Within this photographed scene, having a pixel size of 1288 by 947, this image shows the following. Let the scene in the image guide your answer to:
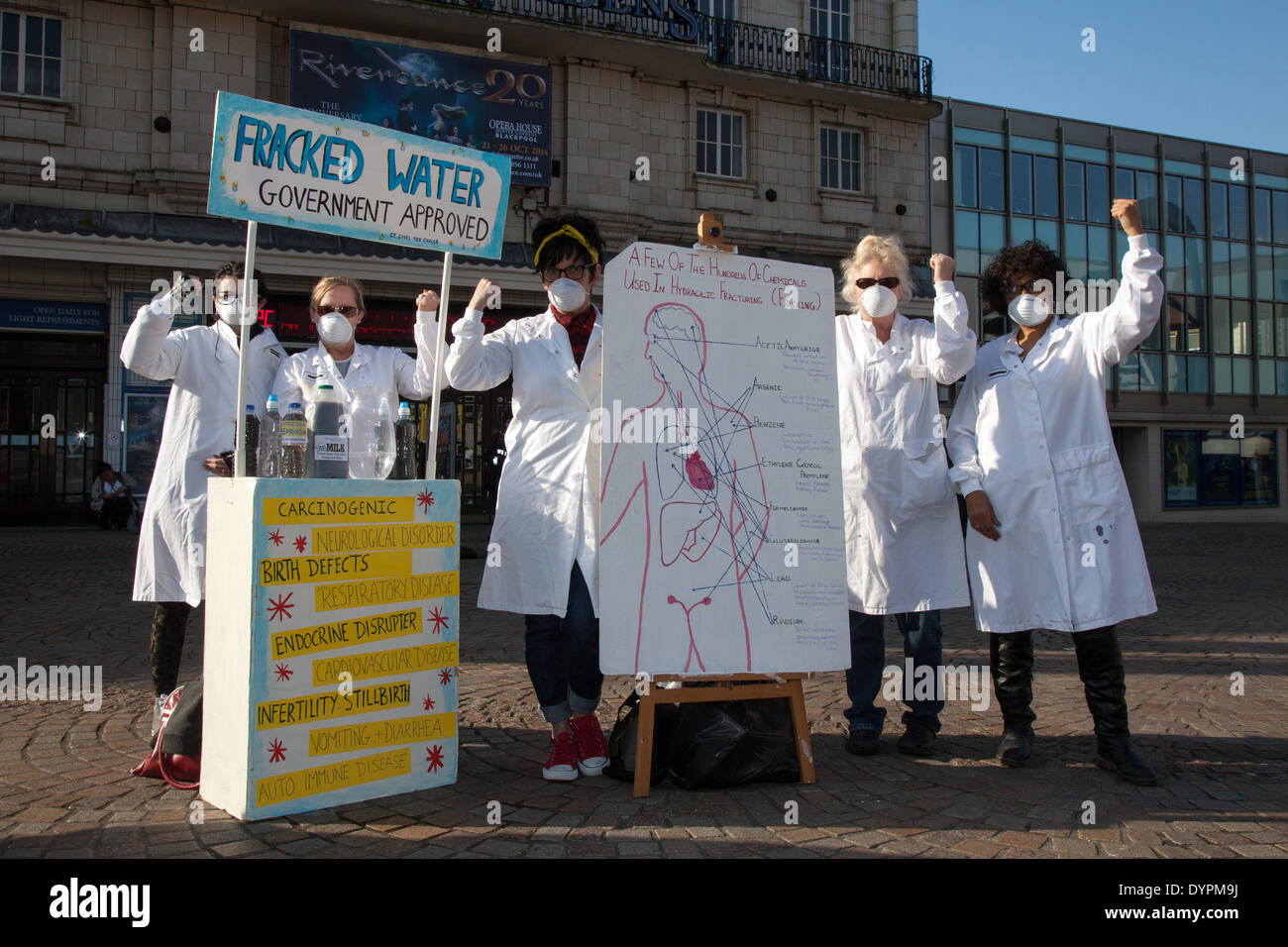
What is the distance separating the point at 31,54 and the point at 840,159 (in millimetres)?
14795

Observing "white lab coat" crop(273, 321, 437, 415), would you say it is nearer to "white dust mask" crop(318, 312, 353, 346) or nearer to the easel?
"white dust mask" crop(318, 312, 353, 346)

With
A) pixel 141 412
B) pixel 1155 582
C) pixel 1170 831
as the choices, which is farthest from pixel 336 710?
pixel 141 412

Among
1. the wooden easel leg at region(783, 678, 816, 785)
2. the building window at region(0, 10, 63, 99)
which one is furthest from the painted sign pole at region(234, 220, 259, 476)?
the building window at region(0, 10, 63, 99)

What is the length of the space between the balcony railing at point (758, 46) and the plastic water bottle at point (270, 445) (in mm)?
14668

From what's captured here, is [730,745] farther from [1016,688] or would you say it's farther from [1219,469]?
[1219,469]

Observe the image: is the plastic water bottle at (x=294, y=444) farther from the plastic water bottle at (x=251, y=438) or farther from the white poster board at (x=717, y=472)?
the white poster board at (x=717, y=472)

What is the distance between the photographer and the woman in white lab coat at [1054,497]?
370 centimetres

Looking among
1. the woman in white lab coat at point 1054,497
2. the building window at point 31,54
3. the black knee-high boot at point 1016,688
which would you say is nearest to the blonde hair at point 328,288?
the woman in white lab coat at point 1054,497

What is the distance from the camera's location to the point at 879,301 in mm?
3930

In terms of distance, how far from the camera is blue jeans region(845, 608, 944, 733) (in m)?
4.02

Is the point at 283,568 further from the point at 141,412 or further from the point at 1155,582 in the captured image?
the point at 141,412

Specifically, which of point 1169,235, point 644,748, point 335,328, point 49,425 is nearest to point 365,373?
point 335,328

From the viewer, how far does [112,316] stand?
15.5 m

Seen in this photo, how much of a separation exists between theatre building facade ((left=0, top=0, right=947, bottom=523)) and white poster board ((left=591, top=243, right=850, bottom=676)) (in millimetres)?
8824
